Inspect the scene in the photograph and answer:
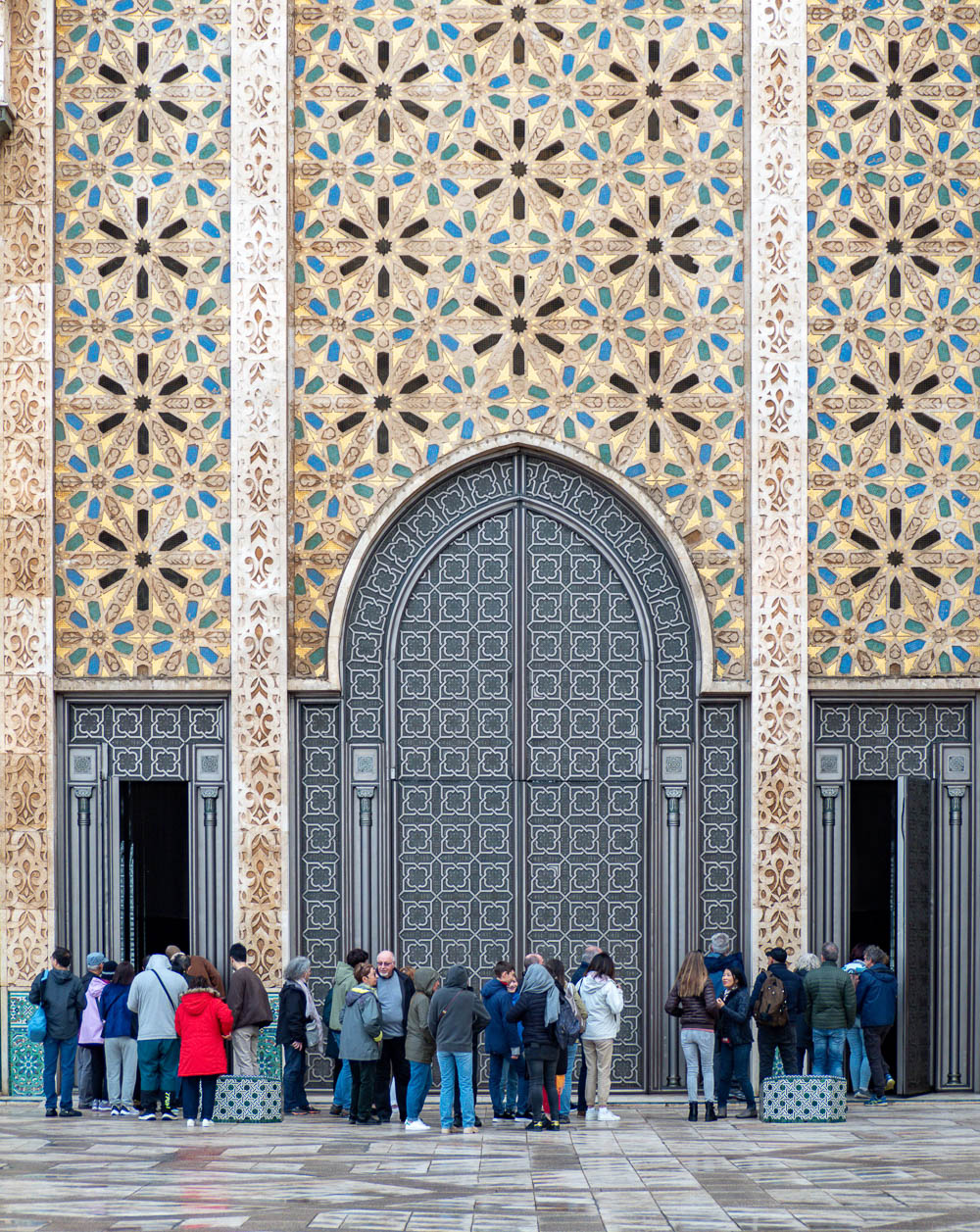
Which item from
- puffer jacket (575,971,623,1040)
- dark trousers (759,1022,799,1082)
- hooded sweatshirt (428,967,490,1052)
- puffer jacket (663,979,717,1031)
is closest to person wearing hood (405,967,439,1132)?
hooded sweatshirt (428,967,490,1052)

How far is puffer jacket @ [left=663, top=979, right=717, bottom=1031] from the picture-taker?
13.1 metres

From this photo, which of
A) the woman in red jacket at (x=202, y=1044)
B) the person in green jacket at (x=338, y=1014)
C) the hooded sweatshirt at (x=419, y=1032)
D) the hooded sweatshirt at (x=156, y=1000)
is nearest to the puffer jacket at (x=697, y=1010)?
the hooded sweatshirt at (x=419, y=1032)

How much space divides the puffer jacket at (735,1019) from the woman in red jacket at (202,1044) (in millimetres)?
3382

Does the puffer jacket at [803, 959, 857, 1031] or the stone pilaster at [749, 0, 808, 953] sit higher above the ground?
the stone pilaster at [749, 0, 808, 953]

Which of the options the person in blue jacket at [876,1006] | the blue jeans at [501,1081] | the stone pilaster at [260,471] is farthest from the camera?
the stone pilaster at [260,471]

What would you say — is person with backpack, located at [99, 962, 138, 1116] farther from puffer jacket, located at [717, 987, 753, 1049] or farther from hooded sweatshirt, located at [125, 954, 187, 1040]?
puffer jacket, located at [717, 987, 753, 1049]

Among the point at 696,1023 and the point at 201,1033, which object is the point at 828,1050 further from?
the point at 201,1033

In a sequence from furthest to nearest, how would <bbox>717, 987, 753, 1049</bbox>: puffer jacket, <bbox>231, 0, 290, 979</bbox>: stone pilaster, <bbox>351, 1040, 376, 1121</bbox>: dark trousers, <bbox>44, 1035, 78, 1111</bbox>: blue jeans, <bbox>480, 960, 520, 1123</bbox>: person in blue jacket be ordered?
1. <bbox>231, 0, 290, 979</bbox>: stone pilaster
2. <bbox>44, 1035, 78, 1111</bbox>: blue jeans
3. <bbox>717, 987, 753, 1049</bbox>: puffer jacket
4. <bbox>480, 960, 520, 1123</bbox>: person in blue jacket
5. <bbox>351, 1040, 376, 1121</bbox>: dark trousers

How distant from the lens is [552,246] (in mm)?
14547

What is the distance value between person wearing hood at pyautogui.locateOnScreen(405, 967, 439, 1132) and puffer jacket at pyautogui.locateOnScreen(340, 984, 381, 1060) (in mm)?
219

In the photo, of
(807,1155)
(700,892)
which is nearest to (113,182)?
(700,892)

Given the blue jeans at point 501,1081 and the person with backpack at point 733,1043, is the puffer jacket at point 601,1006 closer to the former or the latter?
the blue jeans at point 501,1081

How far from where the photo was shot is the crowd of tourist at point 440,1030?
41.0ft

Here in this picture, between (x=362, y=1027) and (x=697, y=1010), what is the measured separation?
7.70ft
